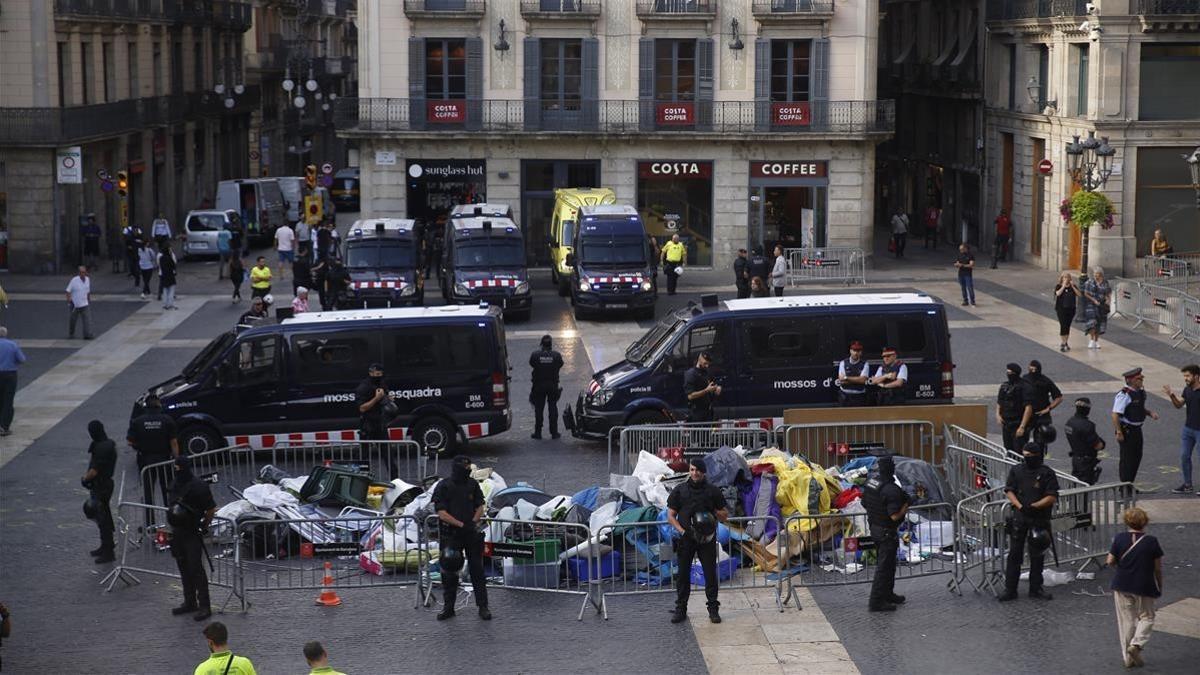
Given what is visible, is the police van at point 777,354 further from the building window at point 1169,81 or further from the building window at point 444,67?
the building window at point 444,67

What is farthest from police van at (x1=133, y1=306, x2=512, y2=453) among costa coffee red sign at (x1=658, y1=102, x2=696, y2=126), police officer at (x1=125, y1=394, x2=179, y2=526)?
costa coffee red sign at (x1=658, y1=102, x2=696, y2=126)

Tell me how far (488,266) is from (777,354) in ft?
46.6

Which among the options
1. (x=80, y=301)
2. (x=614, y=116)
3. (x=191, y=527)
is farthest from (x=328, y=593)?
(x=614, y=116)

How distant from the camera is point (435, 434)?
24172 mm

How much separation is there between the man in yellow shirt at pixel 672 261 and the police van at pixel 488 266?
4699 millimetres

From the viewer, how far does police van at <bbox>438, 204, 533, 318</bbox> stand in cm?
3697

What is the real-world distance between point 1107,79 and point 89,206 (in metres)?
28.9

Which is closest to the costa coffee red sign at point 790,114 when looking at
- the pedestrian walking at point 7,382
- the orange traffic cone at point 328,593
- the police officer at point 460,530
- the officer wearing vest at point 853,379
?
the officer wearing vest at point 853,379

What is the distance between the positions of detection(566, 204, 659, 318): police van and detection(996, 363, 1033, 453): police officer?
1562 centimetres

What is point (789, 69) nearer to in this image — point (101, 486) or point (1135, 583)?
point (101, 486)

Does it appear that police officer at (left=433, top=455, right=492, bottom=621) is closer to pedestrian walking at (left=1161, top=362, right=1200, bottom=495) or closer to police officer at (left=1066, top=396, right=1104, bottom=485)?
police officer at (left=1066, top=396, right=1104, bottom=485)

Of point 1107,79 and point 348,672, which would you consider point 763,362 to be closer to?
point 348,672

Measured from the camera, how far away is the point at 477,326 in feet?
79.8

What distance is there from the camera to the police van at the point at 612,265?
36.8 metres
